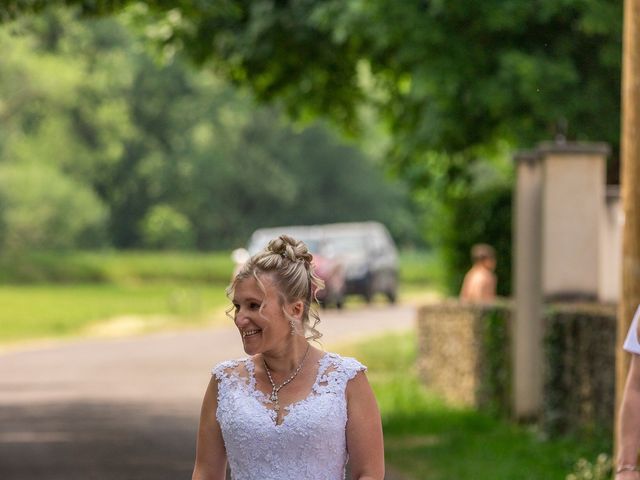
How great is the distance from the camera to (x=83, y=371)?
27094 mm

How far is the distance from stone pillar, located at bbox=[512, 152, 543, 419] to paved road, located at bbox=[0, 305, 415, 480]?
119 inches

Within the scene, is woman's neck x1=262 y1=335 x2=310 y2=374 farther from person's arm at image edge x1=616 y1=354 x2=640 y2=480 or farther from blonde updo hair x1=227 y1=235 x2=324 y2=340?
person's arm at image edge x1=616 y1=354 x2=640 y2=480

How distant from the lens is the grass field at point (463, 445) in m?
13.6

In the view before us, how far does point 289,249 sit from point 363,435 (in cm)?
53

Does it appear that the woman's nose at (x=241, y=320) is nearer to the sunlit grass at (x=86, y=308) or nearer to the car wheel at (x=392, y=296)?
the sunlit grass at (x=86, y=308)

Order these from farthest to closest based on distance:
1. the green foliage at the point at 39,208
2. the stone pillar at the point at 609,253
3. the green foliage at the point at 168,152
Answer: the green foliage at the point at 168,152
the green foliage at the point at 39,208
the stone pillar at the point at 609,253

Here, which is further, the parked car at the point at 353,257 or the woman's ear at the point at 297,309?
the parked car at the point at 353,257

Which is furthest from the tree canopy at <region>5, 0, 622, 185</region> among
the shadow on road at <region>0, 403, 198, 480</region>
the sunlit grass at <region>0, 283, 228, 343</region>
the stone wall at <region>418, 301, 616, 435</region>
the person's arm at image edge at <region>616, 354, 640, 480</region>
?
the sunlit grass at <region>0, 283, 228, 343</region>

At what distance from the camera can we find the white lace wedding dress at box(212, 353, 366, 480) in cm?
497

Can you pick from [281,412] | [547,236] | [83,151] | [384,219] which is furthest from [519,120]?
[384,219]

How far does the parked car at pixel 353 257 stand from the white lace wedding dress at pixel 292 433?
41.1 meters

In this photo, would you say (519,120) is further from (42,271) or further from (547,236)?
(42,271)

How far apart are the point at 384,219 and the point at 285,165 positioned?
718 cm

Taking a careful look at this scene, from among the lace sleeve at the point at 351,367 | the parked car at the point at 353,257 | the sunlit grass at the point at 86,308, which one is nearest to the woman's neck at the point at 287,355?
the lace sleeve at the point at 351,367
